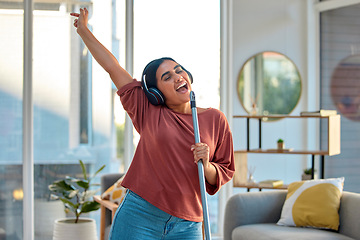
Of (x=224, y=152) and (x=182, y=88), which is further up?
(x=182, y=88)

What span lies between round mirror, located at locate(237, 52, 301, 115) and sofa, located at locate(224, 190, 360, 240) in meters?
1.54

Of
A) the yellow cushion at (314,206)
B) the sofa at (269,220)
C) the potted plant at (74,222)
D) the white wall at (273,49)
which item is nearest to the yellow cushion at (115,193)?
the potted plant at (74,222)

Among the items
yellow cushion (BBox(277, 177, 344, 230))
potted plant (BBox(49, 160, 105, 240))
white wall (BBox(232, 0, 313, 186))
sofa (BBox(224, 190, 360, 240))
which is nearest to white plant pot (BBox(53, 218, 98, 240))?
potted plant (BBox(49, 160, 105, 240))

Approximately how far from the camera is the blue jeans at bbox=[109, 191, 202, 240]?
5.13 feet

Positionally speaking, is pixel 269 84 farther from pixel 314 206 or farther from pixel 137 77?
pixel 314 206

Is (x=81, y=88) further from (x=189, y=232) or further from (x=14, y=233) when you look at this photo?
(x=189, y=232)

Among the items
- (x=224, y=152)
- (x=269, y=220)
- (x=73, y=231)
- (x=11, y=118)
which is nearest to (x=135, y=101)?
(x=224, y=152)

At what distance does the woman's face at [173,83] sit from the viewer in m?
1.67

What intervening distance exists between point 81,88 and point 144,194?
10.9ft

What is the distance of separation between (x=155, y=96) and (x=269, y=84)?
12.2 feet

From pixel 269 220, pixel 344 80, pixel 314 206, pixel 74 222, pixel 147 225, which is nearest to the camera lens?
pixel 147 225

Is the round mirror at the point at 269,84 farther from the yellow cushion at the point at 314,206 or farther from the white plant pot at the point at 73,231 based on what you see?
the white plant pot at the point at 73,231

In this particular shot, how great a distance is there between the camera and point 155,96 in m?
1.68

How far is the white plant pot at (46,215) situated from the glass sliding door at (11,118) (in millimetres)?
148
